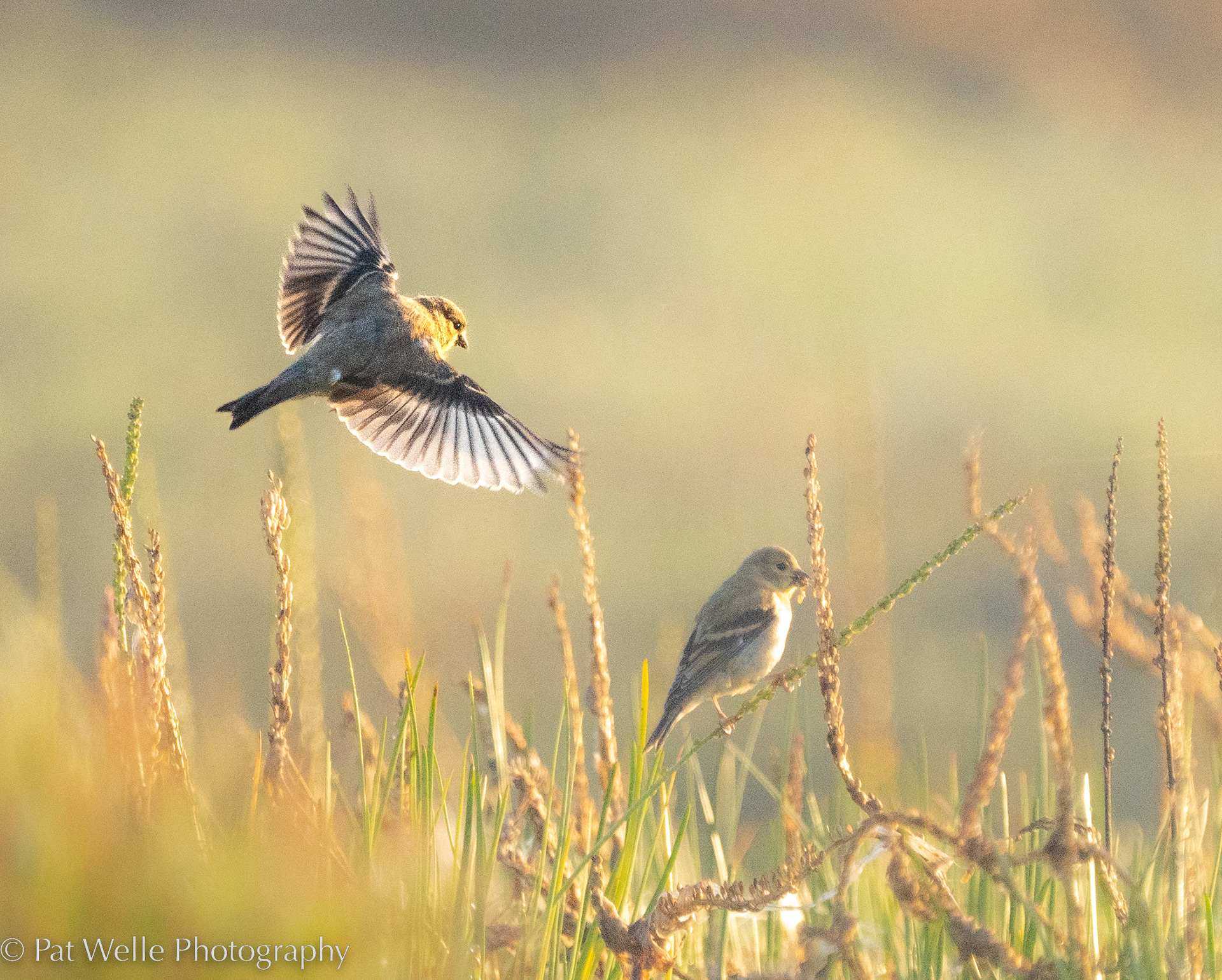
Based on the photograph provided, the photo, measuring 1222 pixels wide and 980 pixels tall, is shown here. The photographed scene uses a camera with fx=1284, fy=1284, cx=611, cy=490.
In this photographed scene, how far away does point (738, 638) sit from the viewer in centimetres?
430

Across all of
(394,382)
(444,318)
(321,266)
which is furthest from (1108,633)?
(321,266)

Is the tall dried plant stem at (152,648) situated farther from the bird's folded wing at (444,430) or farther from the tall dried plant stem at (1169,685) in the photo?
the bird's folded wing at (444,430)

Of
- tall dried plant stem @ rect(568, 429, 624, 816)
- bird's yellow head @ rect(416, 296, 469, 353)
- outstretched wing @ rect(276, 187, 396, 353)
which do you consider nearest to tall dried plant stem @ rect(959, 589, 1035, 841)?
tall dried plant stem @ rect(568, 429, 624, 816)

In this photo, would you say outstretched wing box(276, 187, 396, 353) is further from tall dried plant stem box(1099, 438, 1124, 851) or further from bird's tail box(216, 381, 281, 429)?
tall dried plant stem box(1099, 438, 1124, 851)

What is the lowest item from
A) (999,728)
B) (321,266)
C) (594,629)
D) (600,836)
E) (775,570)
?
(600,836)

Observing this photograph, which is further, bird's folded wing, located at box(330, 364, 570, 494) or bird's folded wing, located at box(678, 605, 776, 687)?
bird's folded wing, located at box(678, 605, 776, 687)

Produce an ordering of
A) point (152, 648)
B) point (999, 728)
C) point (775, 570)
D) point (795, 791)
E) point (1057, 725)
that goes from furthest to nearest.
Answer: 1. point (775, 570)
2. point (795, 791)
3. point (152, 648)
4. point (999, 728)
5. point (1057, 725)

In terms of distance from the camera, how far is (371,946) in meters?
1.15

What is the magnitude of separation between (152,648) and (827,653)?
728 mm

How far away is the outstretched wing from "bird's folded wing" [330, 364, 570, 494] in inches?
17.1

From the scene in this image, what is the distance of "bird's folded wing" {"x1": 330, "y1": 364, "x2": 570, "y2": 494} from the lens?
2.67 meters

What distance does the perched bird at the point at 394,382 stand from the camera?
2713mm

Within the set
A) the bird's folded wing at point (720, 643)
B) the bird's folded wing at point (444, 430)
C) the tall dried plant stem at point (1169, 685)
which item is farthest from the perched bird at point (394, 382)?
the bird's folded wing at point (720, 643)

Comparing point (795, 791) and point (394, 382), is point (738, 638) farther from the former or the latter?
point (795, 791)
